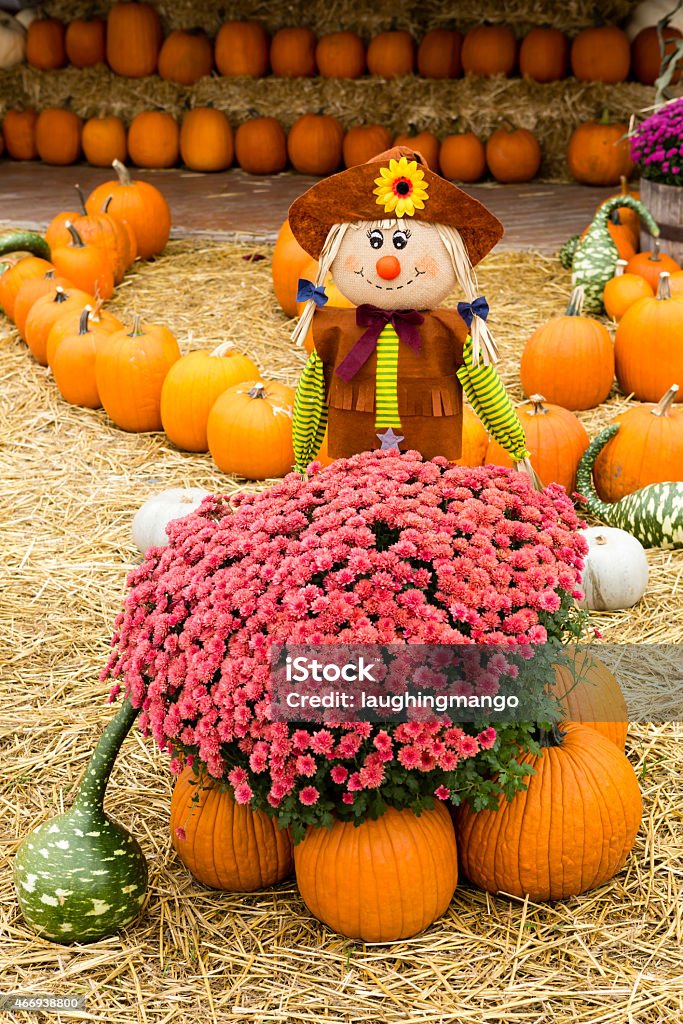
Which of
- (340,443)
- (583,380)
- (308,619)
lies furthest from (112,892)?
(583,380)

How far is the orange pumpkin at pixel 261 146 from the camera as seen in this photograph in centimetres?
756

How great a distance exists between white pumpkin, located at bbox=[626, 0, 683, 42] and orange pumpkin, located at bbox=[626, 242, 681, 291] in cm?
277

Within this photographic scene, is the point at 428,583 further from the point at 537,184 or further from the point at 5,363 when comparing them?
the point at 537,184

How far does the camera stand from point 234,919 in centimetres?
210

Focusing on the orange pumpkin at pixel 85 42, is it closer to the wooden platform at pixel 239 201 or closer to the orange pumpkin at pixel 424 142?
the wooden platform at pixel 239 201

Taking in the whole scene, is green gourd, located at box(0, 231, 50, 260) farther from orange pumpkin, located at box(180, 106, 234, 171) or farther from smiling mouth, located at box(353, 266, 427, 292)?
smiling mouth, located at box(353, 266, 427, 292)

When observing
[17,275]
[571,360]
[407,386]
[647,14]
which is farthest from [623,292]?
[647,14]

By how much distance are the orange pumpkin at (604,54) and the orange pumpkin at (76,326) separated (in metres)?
4.06

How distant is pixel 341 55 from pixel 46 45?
215 centimetres

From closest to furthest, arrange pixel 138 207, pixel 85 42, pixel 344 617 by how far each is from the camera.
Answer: pixel 344 617, pixel 138 207, pixel 85 42

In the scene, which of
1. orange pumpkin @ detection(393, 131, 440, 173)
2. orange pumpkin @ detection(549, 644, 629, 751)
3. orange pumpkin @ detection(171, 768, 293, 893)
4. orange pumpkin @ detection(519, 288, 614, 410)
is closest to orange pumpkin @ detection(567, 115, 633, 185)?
orange pumpkin @ detection(393, 131, 440, 173)

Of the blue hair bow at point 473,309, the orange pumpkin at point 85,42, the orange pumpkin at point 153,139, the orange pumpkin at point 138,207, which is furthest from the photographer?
the orange pumpkin at point 85,42

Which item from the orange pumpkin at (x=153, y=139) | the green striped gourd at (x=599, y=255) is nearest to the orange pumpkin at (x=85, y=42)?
the orange pumpkin at (x=153, y=139)

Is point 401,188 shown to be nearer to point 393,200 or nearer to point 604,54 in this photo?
point 393,200
